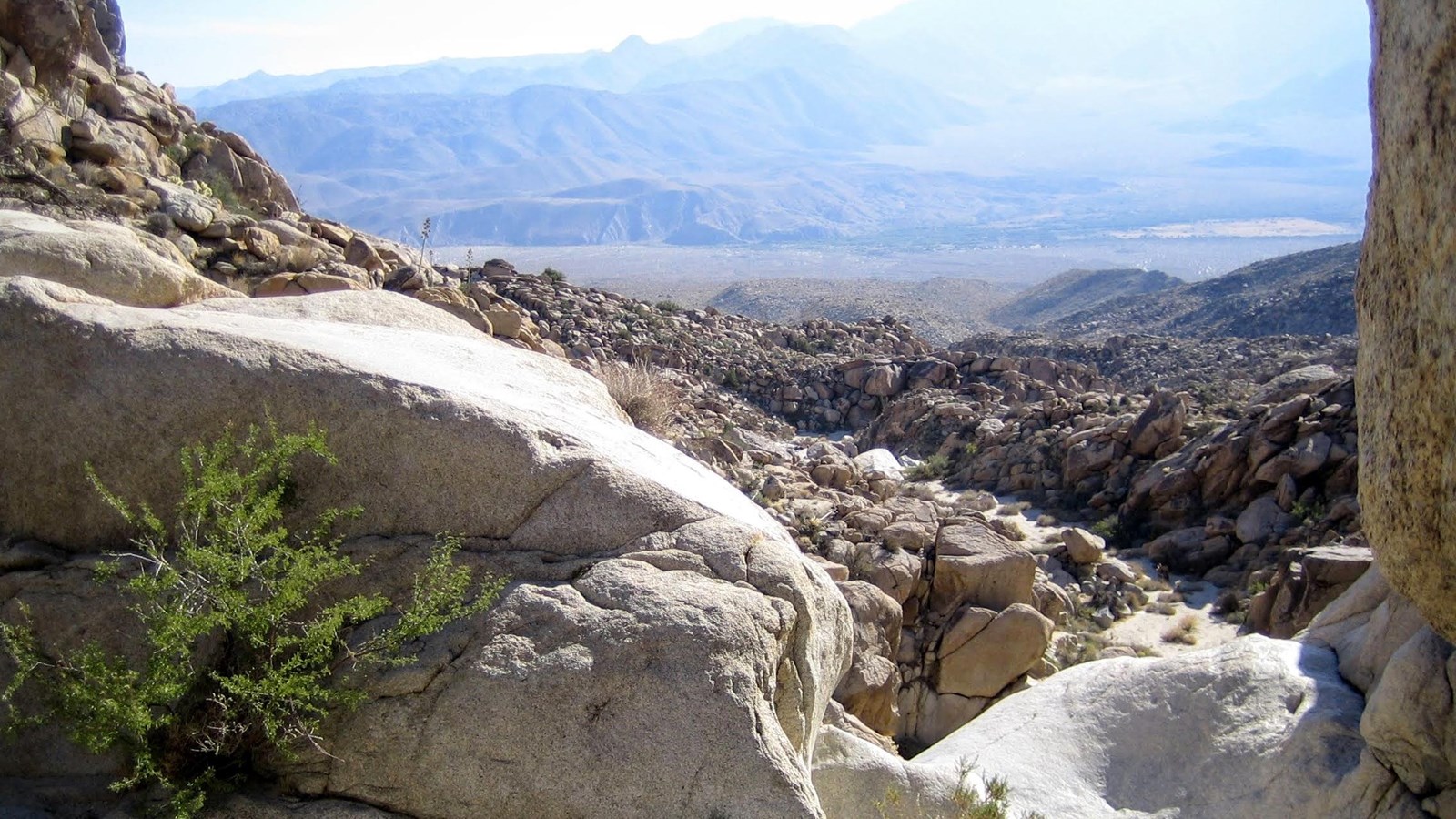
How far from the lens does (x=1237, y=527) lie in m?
13.2

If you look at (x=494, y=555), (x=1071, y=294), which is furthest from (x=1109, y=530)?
(x=1071, y=294)

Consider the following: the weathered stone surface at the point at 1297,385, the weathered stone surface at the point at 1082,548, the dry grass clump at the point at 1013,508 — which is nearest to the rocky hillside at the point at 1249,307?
the weathered stone surface at the point at 1297,385

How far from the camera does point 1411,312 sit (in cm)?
362

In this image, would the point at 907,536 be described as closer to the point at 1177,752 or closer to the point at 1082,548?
the point at 1082,548

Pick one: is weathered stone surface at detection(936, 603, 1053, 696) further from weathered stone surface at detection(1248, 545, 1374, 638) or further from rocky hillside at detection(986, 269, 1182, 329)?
rocky hillside at detection(986, 269, 1182, 329)

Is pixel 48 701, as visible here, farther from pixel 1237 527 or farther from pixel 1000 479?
pixel 1000 479

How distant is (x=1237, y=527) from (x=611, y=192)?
627 ft

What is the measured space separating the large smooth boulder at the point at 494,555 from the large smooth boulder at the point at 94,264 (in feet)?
5.21

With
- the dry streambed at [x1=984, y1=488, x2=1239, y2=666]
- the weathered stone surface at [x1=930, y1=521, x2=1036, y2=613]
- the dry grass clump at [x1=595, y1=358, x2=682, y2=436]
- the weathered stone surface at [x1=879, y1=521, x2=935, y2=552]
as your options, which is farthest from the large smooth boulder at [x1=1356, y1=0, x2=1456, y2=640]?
the dry grass clump at [x1=595, y1=358, x2=682, y2=436]

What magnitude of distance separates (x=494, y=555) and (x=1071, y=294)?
74.9m

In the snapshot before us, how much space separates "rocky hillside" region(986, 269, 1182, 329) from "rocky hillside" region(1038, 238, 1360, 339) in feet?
13.4

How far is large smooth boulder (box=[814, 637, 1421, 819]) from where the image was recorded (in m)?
4.97

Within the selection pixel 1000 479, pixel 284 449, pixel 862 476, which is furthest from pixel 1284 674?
pixel 1000 479

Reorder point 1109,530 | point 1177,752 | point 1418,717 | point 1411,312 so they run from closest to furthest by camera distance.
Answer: point 1411,312
point 1418,717
point 1177,752
point 1109,530
